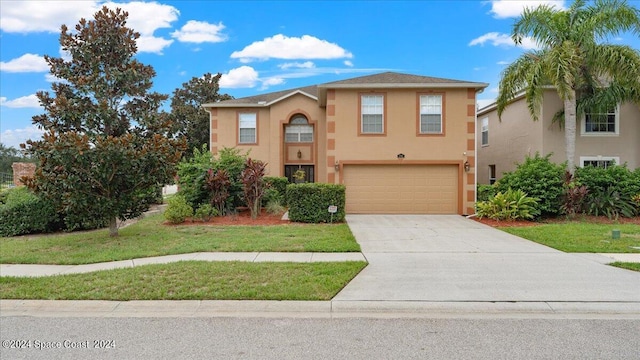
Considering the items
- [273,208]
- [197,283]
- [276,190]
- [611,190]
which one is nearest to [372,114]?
[276,190]

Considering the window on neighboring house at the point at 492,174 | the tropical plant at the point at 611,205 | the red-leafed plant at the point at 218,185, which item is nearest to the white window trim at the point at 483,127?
the window on neighboring house at the point at 492,174

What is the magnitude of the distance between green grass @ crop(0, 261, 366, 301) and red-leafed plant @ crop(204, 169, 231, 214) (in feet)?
23.4

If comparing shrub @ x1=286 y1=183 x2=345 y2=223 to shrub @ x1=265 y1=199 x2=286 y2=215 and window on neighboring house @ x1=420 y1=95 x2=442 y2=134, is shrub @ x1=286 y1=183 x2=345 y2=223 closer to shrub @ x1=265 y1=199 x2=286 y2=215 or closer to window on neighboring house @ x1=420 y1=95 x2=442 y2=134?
shrub @ x1=265 y1=199 x2=286 y2=215

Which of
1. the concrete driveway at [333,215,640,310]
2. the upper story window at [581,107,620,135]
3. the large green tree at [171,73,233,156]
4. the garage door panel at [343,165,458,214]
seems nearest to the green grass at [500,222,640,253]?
the concrete driveway at [333,215,640,310]

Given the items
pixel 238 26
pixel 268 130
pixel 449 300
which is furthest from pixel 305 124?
pixel 449 300

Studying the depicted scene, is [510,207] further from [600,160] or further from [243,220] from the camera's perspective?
[243,220]

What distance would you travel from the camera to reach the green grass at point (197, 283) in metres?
5.58

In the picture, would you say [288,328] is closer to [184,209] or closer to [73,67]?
[184,209]

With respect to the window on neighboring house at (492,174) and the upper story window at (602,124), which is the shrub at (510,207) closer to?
the upper story window at (602,124)

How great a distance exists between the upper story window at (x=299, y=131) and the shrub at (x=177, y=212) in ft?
26.6

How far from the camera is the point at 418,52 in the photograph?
18.6 meters

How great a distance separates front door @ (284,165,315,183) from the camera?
20.7 meters

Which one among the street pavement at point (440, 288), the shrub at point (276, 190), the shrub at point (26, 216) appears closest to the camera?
the street pavement at point (440, 288)

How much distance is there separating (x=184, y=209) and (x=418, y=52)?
1258 cm
